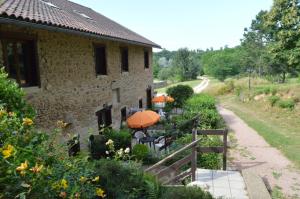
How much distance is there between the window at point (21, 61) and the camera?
7.29 metres

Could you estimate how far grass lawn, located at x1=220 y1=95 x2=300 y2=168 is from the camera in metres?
12.8

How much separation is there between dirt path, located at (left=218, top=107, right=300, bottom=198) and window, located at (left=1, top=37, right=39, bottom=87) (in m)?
7.84

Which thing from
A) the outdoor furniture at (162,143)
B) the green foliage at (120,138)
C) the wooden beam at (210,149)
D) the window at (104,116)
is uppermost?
the window at (104,116)

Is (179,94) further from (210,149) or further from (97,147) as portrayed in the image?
(210,149)

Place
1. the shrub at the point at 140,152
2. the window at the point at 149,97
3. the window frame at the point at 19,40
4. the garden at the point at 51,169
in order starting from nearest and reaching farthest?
1. the garden at the point at 51,169
2. the window frame at the point at 19,40
3. the shrub at the point at 140,152
4. the window at the point at 149,97

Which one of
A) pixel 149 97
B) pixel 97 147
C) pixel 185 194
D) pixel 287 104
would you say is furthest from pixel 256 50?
pixel 185 194

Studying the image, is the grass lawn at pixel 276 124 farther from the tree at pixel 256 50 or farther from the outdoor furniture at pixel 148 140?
the tree at pixel 256 50

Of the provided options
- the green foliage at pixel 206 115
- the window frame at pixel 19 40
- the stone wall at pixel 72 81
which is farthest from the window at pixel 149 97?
the window frame at pixel 19 40

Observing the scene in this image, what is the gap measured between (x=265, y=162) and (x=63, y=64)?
8794mm

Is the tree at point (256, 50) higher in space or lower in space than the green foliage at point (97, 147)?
higher

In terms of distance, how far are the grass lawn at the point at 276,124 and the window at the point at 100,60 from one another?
9.40 metres

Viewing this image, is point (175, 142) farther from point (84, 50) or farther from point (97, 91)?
point (84, 50)

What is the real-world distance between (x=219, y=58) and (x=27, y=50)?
56730 millimetres

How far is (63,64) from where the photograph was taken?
9.35 m
